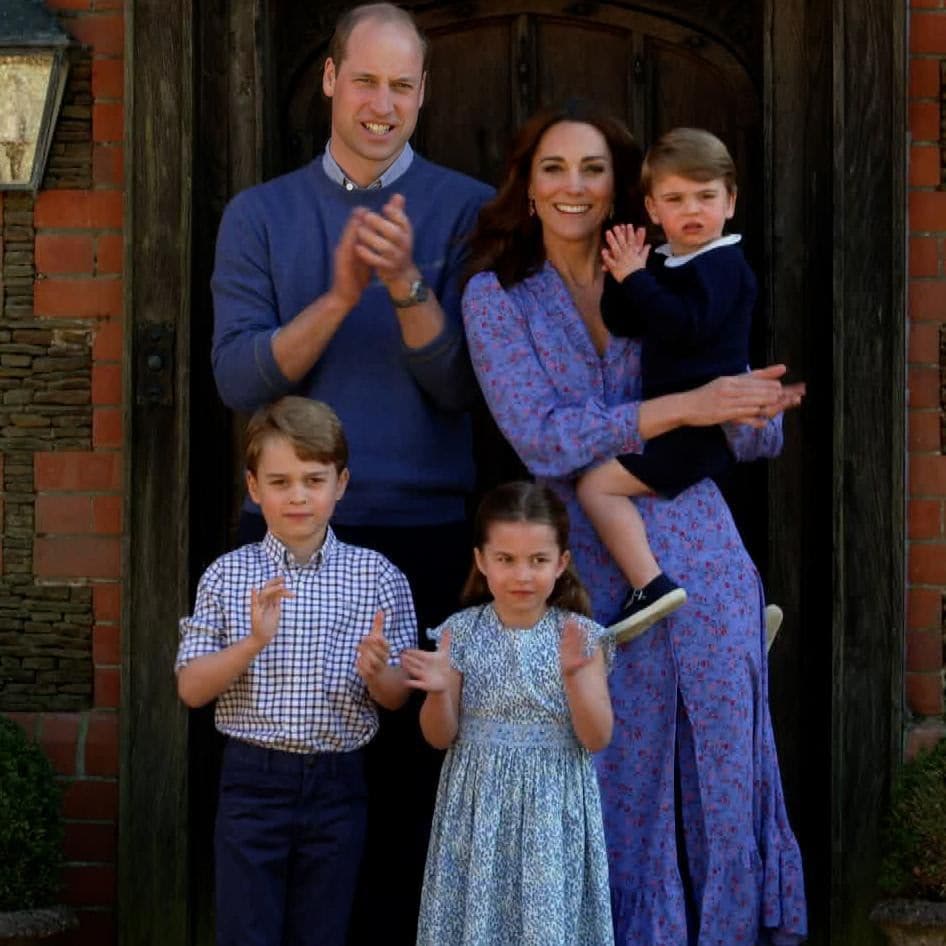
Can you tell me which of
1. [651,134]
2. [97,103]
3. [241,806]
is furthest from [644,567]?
[97,103]

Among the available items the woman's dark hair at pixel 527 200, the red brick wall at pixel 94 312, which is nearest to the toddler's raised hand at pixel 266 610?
the woman's dark hair at pixel 527 200

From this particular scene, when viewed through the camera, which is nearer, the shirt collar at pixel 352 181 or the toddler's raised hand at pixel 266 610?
the toddler's raised hand at pixel 266 610

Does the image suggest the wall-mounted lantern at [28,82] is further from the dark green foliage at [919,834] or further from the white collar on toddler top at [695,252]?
the dark green foliage at [919,834]

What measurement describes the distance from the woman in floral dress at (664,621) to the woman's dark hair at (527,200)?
4 cm

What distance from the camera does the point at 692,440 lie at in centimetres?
392

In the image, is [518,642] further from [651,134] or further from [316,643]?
[651,134]

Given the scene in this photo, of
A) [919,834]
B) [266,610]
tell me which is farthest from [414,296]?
[919,834]

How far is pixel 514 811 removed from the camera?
3.73m

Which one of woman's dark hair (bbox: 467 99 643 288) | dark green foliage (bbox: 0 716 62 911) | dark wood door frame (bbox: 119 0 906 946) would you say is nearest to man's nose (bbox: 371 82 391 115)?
woman's dark hair (bbox: 467 99 643 288)

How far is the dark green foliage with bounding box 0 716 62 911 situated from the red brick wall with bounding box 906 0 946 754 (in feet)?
6.67

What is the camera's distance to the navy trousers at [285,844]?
12.4 feet

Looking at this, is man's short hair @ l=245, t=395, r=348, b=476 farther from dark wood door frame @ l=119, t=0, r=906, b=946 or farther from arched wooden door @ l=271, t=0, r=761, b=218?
arched wooden door @ l=271, t=0, r=761, b=218

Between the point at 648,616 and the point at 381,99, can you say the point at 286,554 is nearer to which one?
the point at 648,616

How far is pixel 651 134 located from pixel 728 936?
6.68 ft
